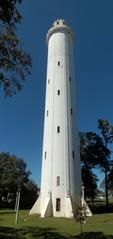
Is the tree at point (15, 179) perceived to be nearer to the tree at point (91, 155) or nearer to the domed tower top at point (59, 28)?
the tree at point (91, 155)

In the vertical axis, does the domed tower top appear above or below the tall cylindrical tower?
above

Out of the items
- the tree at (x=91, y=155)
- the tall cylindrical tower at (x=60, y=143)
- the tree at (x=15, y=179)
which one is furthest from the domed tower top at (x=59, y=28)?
the tree at (x=15, y=179)

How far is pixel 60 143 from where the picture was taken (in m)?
30.2

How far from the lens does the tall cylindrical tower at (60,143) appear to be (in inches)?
1125

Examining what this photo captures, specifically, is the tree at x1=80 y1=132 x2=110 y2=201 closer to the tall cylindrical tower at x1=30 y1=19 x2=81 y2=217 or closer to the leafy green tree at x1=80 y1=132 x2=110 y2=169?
the leafy green tree at x1=80 y1=132 x2=110 y2=169

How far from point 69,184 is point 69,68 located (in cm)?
1562

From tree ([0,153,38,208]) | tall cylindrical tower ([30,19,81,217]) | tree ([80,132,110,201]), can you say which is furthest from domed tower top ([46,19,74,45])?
tree ([0,153,38,208])

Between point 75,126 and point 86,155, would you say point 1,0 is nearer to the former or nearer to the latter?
point 75,126

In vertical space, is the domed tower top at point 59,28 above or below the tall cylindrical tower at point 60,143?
above

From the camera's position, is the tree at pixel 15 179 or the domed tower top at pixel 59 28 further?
the tree at pixel 15 179

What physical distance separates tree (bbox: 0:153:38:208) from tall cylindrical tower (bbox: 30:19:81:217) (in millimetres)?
20459

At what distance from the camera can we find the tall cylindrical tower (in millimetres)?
28562

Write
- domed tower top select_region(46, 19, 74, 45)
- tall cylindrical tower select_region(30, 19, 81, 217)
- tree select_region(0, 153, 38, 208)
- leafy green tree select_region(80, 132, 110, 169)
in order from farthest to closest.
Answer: tree select_region(0, 153, 38, 208) < leafy green tree select_region(80, 132, 110, 169) < domed tower top select_region(46, 19, 74, 45) < tall cylindrical tower select_region(30, 19, 81, 217)

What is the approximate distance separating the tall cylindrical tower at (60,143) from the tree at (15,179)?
20459 millimetres
